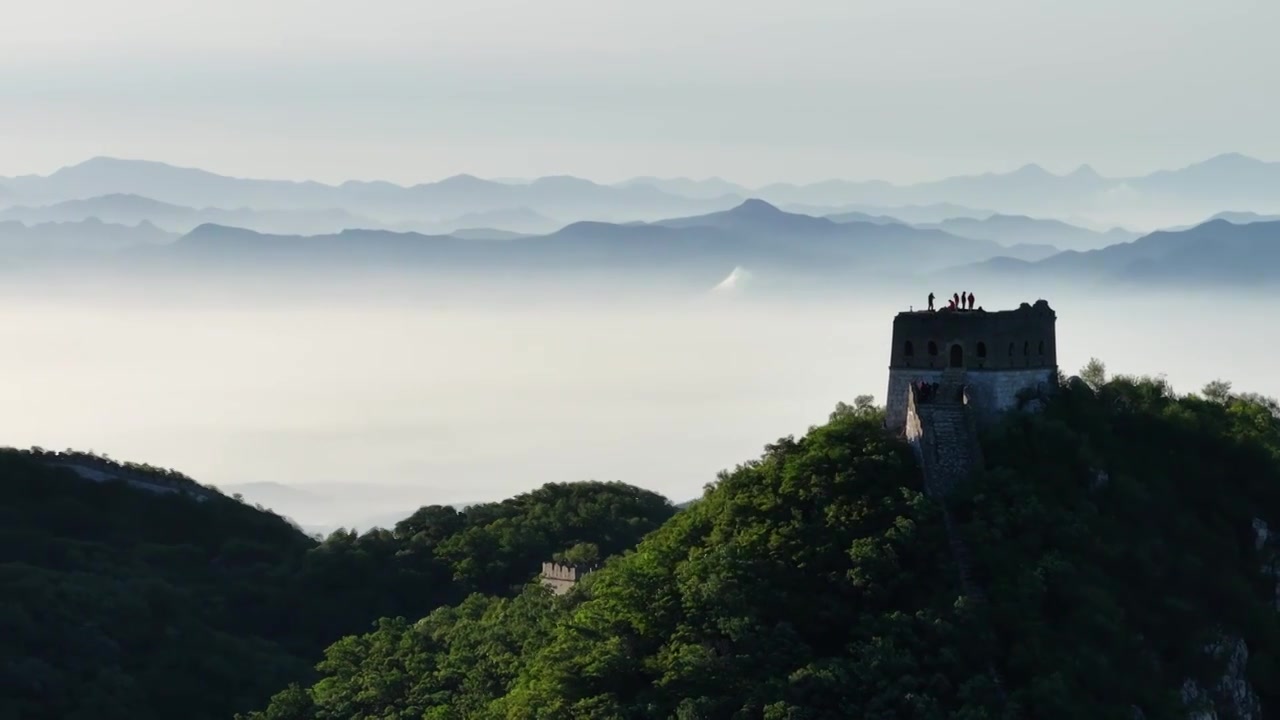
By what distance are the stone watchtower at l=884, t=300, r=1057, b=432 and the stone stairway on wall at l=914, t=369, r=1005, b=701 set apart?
0.66 meters

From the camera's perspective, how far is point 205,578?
117 meters

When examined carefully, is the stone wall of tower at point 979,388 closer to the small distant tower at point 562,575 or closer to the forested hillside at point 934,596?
the forested hillside at point 934,596

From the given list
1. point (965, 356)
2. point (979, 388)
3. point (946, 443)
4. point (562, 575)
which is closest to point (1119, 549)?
point (946, 443)

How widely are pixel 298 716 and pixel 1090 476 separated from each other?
31.8m

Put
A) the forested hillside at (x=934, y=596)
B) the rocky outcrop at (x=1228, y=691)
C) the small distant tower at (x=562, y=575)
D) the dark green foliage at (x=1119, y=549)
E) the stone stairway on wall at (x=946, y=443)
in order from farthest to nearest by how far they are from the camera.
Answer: the small distant tower at (x=562, y=575)
the stone stairway on wall at (x=946, y=443)
the rocky outcrop at (x=1228, y=691)
the dark green foliage at (x=1119, y=549)
the forested hillside at (x=934, y=596)

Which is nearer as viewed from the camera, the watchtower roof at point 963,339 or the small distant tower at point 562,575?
the watchtower roof at point 963,339

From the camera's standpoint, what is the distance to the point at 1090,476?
74000 mm

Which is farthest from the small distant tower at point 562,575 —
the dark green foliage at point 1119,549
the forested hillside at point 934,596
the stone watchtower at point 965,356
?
the dark green foliage at point 1119,549

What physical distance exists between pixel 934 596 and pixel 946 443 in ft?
21.6

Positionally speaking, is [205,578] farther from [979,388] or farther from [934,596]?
[934,596]

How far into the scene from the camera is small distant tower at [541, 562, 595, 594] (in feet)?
317

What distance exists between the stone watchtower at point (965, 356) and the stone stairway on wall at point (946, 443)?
0.66 m

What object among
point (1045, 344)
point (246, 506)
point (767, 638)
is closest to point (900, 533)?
point (767, 638)

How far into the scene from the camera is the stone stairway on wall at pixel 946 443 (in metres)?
72.2
